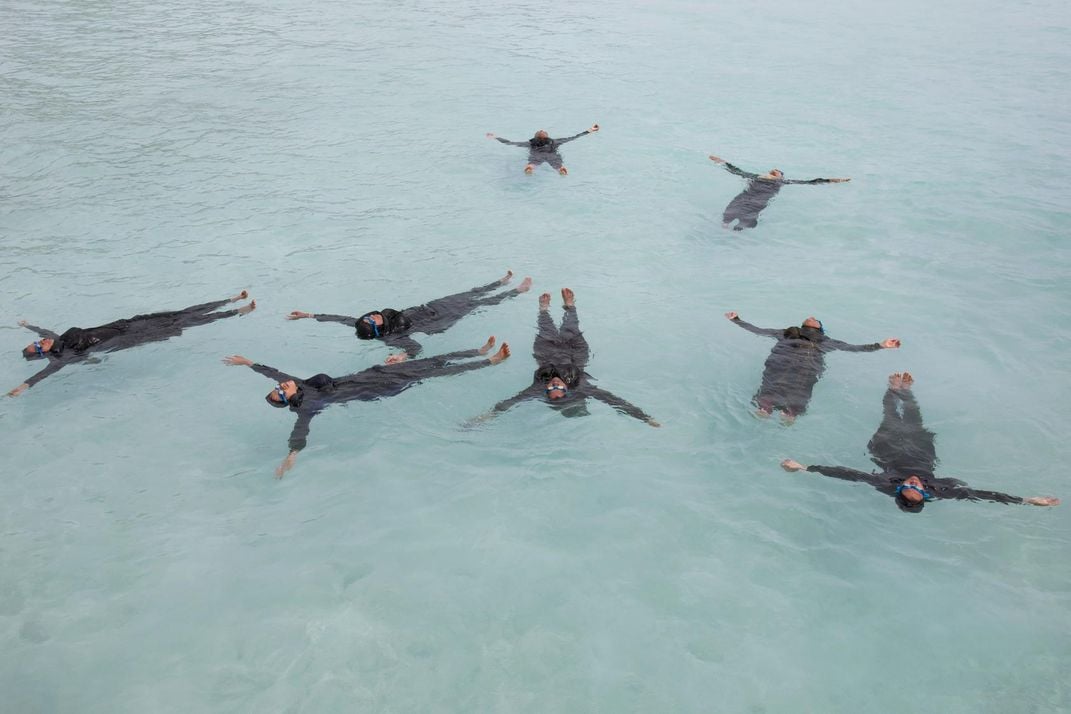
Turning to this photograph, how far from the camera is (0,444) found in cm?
930

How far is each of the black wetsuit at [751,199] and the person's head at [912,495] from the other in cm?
729

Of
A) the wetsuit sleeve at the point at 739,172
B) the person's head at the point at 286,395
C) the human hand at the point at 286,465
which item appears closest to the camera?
the human hand at the point at 286,465

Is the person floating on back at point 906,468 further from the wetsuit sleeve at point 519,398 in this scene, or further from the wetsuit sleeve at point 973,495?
the wetsuit sleeve at point 519,398

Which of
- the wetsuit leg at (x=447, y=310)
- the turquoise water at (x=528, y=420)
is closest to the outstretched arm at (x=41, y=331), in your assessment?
the turquoise water at (x=528, y=420)

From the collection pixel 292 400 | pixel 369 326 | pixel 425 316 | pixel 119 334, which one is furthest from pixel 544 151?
pixel 119 334

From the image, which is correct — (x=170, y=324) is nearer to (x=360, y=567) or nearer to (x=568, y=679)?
(x=360, y=567)

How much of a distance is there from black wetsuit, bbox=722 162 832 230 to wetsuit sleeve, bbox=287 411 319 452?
8.99 meters

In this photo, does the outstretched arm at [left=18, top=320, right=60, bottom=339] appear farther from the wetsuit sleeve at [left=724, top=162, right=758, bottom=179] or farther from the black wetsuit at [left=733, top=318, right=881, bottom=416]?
the wetsuit sleeve at [left=724, top=162, right=758, bottom=179]

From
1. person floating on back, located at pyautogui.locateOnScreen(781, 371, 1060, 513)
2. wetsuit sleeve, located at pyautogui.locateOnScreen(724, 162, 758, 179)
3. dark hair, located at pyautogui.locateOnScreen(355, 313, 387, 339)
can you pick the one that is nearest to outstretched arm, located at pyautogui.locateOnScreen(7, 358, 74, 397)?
dark hair, located at pyautogui.locateOnScreen(355, 313, 387, 339)

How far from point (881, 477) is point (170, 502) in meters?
8.53

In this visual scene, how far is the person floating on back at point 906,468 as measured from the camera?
7727 mm

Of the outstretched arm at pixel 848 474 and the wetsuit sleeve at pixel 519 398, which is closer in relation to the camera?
the outstretched arm at pixel 848 474

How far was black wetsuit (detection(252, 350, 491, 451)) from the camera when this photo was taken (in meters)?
9.17

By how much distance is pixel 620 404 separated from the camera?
9.17m
